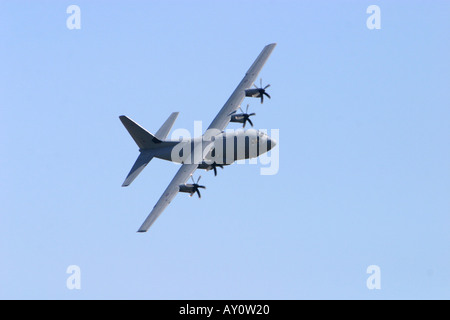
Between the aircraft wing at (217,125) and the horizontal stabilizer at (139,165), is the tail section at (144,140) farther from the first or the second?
the aircraft wing at (217,125)

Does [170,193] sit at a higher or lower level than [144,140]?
lower

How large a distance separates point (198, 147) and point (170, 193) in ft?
23.3

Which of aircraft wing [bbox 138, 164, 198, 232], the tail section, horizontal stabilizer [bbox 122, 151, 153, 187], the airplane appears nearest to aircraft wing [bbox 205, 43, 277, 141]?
the airplane

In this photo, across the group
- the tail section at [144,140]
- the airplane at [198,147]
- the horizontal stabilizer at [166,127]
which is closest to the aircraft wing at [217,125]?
the airplane at [198,147]

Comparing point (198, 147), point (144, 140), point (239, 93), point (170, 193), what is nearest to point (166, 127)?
point (144, 140)

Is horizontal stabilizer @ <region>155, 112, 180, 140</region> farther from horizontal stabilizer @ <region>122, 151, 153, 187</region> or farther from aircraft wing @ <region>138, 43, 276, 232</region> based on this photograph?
aircraft wing @ <region>138, 43, 276, 232</region>

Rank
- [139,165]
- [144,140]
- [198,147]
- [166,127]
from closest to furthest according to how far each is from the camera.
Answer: [198,147] → [139,165] → [144,140] → [166,127]

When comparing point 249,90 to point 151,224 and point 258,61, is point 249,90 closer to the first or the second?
point 258,61

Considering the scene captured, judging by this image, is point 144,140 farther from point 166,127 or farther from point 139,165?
point 139,165

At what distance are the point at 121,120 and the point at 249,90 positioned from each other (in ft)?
49.5

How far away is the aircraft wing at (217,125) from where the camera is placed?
76.8m

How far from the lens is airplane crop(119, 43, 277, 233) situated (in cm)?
8004

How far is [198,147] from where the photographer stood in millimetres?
83188
